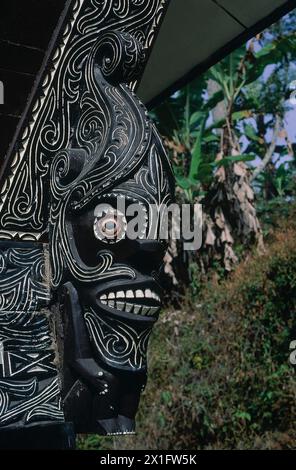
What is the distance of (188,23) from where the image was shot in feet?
12.3

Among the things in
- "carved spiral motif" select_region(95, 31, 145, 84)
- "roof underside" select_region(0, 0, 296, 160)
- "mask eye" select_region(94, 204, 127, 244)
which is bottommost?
"mask eye" select_region(94, 204, 127, 244)

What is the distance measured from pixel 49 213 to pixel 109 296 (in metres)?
0.50

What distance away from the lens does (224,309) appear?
6.82 meters

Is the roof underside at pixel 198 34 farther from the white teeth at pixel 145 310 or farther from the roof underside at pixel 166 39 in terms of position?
the white teeth at pixel 145 310

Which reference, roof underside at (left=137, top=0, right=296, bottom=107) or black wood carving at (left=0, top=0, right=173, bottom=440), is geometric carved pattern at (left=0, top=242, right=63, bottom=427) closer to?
black wood carving at (left=0, top=0, right=173, bottom=440)

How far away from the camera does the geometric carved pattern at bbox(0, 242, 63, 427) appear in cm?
257

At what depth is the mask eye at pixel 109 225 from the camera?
2570 mm

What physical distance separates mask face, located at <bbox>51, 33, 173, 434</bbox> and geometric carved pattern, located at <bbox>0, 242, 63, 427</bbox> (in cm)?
9

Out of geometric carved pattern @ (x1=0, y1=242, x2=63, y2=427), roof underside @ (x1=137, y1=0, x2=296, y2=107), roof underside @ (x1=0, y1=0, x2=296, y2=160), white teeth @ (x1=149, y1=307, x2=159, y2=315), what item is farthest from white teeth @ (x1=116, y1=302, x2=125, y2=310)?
roof underside @ (x1=137, y1=0, x2=296, y2=107)

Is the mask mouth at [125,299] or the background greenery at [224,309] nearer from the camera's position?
the mask mouth at [125,299]

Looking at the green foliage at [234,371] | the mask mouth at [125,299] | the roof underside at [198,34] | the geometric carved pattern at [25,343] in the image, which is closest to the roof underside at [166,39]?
the roof underside at [198,34]

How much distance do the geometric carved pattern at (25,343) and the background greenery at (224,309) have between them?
12.8ft

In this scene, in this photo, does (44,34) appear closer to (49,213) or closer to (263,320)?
(49,213)

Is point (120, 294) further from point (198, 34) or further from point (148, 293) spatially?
point (198, 34)
